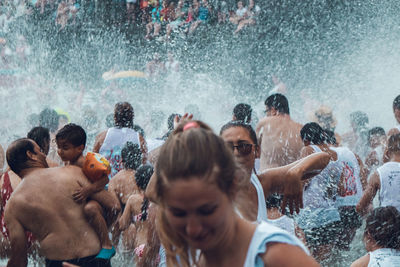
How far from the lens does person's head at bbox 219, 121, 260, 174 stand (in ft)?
9.23

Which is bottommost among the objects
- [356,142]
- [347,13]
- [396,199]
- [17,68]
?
[396,199]

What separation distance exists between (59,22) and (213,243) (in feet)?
49.3

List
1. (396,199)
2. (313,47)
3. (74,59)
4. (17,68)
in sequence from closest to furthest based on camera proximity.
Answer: (396,199) < (17,68) < (313,47) < (74,59)

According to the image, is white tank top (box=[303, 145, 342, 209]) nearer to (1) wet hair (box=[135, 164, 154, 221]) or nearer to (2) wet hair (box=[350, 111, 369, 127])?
(1) wet hair (box=[135, 164, 154, 221])

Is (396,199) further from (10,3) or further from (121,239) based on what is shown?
(10,3)

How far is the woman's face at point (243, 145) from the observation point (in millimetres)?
2812

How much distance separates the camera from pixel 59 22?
15.6m

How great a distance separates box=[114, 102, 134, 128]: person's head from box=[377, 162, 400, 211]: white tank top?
2.75 metres

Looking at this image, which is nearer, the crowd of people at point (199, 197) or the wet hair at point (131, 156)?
the crowd of people at point (199, 197)

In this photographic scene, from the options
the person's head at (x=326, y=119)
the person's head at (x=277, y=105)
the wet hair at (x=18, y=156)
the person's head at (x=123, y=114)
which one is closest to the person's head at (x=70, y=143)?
the wet hair at (x=18, y=156)

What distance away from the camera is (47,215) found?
3.59 metres

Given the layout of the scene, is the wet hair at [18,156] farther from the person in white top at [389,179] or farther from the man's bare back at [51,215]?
the person in white top at [389,179]

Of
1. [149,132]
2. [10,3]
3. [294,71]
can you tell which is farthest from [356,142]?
[10,3]

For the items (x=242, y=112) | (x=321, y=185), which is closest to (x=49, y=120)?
(x=242, y=112)
